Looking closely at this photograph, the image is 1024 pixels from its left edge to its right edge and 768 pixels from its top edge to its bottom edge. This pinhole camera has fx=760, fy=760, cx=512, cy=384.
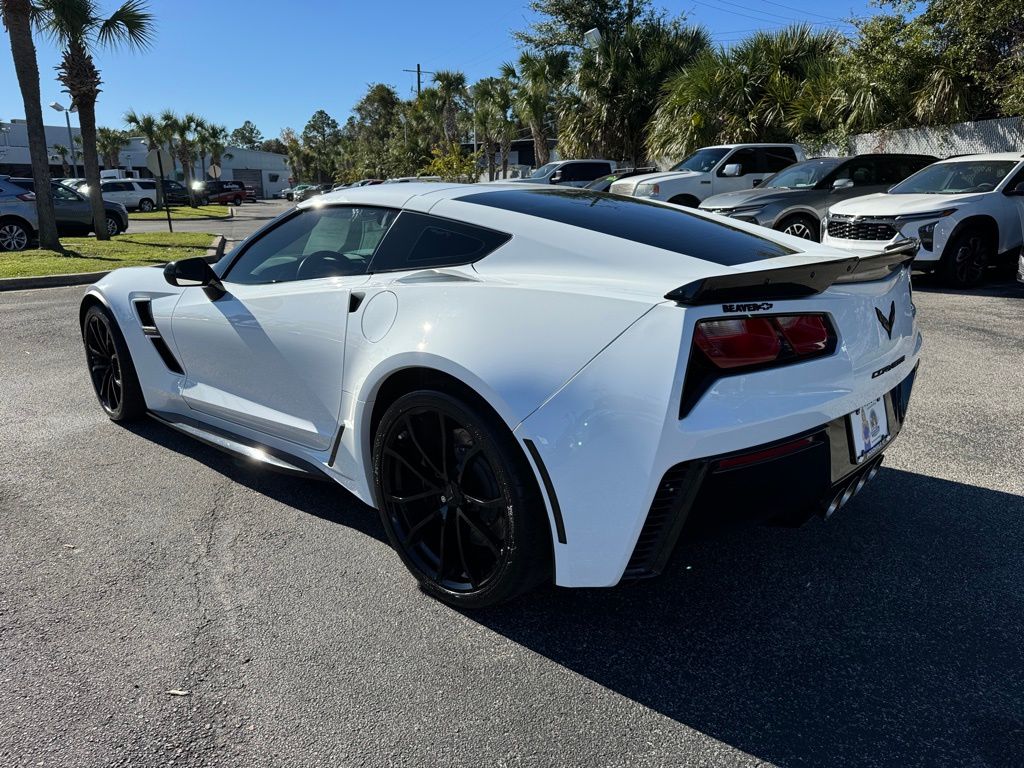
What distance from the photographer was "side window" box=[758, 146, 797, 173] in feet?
48.7

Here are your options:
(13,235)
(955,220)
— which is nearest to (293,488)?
(955,220)

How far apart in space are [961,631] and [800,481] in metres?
0.79

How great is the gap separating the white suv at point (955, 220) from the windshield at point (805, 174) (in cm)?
178

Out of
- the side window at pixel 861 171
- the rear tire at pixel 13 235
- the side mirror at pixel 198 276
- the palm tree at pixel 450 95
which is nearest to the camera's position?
the side mirror at pixel 198 276

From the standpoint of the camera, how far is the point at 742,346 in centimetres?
209

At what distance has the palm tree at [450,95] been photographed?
5097cm

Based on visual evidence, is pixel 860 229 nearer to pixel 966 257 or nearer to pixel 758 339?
pixel 966 257

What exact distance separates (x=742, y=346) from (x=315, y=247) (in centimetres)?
205

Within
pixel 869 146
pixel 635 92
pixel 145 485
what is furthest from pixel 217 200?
pixel 145 485

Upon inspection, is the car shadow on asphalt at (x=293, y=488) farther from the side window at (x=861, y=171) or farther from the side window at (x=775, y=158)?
the side window at (x=775, y=158)

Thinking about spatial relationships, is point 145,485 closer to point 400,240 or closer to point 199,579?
point 199,579

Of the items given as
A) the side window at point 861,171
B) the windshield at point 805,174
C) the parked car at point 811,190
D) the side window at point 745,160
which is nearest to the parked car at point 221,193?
the side window at point 745,160

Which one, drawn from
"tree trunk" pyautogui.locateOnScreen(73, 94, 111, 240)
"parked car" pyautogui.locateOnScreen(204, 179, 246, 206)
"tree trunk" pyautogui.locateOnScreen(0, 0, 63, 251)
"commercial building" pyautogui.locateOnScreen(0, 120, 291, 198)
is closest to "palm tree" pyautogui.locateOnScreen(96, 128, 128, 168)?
"commercial building" pyautogui.locateOnScreen(0, 120, 291, 198)

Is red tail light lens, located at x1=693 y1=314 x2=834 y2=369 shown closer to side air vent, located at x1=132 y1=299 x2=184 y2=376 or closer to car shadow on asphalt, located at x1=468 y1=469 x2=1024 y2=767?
car shadow on asphalt, located at x1=468 y1=469 x2=1024 y2=767
